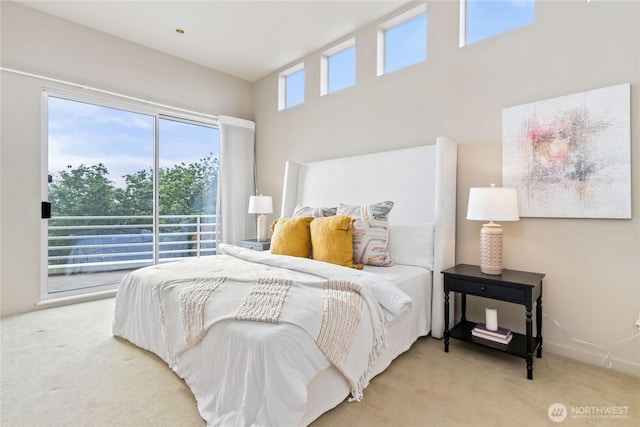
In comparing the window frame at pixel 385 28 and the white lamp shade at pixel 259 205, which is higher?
the window frame at pixel 385 28

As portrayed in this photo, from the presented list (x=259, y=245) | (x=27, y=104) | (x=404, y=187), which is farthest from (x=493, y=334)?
(x=27, y=104)

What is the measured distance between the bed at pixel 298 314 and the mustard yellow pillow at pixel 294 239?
0.65 ft

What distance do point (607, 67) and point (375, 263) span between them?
2038mm

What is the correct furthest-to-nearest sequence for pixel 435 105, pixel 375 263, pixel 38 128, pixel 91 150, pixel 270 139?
pixel 270 139, pixel 91 150, pixel 38 128, pixel 435 105, pixel 375 263

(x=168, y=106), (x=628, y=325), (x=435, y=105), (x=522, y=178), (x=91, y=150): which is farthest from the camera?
(x=168, y=106)

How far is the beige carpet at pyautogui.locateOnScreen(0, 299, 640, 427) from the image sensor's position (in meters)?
1.53

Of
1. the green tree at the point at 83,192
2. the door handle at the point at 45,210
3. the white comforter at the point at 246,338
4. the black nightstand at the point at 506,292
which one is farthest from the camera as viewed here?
the green tree at the point at 83,192

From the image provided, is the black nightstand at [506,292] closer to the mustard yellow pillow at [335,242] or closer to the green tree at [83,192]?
the mustard yellow pillow at [335,242]

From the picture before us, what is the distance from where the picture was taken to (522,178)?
2.34 m

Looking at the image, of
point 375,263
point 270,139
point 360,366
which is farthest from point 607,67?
point 270,139

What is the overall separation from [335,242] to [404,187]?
94cm

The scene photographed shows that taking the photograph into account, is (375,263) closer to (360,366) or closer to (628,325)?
(360,366)

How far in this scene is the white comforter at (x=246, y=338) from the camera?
4.17ft

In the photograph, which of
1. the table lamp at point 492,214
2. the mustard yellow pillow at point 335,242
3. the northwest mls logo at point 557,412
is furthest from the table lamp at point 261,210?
the northwest mls logo at point 557,412
